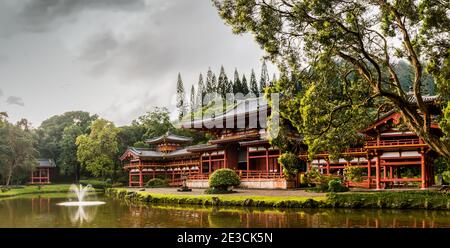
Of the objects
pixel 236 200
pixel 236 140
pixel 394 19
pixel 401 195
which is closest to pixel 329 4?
pixel 394 19

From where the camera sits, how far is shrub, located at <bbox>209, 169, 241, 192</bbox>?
31.6 metres

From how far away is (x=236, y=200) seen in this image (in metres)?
26.9

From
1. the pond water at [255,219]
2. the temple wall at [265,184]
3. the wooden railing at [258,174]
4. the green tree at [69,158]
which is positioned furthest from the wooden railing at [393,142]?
the green tree at [69,158]

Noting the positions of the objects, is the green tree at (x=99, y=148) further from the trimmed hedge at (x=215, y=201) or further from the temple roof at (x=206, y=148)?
the trimmed hedge at (x=215, y=201)

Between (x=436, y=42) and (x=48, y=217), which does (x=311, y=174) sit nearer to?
(x=436, y=42)

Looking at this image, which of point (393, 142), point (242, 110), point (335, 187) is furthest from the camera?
point (242, 110)

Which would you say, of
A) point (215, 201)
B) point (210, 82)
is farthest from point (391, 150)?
point (210, 82)

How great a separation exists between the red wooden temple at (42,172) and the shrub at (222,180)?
40850mm

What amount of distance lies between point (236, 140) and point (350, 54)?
2242 cm

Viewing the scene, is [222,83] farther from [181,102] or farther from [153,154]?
[153,154]

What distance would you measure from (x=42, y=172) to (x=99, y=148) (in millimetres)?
15945

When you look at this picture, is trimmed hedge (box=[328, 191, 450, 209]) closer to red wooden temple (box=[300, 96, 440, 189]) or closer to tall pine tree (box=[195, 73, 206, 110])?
red wooden temple (box=[300, 96, 440, 189])

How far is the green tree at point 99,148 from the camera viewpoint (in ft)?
181

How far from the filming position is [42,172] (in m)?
65.9
